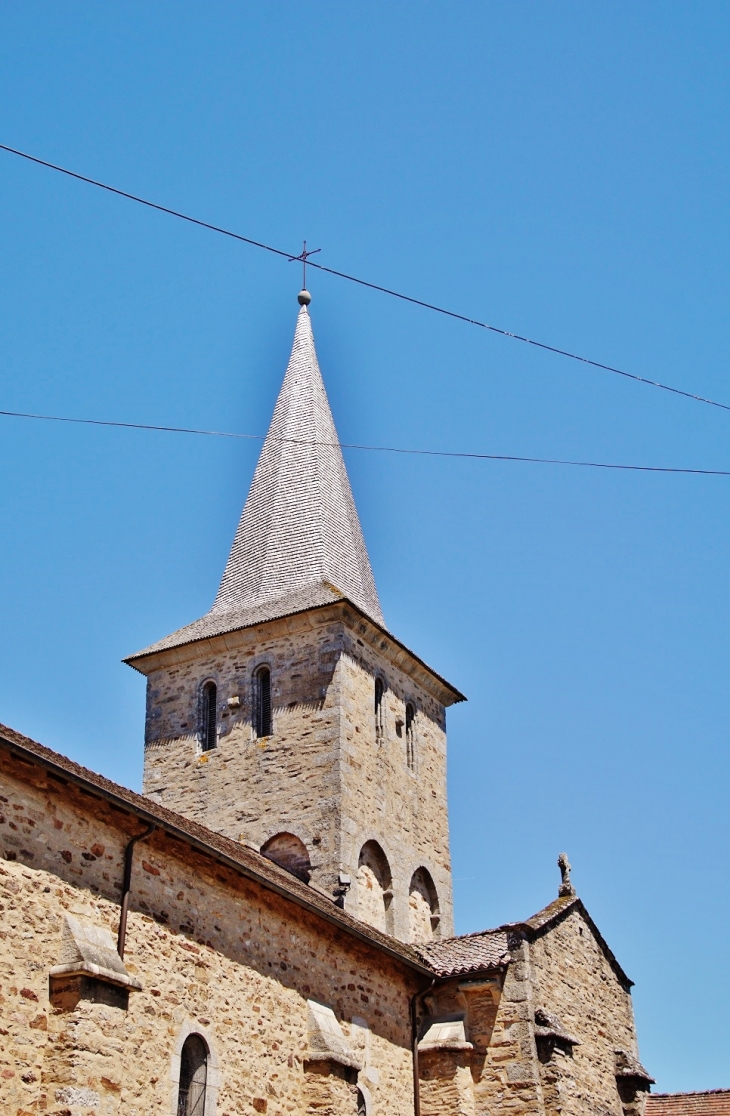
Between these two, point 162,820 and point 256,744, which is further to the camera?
point 256,744

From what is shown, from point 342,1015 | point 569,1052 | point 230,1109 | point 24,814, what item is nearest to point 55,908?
point 24,814

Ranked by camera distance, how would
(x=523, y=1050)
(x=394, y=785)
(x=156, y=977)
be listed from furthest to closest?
(x=394, y=785), (x=523, y=1050), (x=156, y=977)

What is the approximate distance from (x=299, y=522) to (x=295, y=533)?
0.30 meters

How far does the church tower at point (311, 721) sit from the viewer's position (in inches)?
874

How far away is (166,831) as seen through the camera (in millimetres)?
13250

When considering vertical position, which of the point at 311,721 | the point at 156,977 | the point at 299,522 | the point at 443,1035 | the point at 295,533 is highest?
the point at 299,522

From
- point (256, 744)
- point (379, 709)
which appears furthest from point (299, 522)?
point (256, 744)

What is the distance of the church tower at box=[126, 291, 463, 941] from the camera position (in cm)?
2219

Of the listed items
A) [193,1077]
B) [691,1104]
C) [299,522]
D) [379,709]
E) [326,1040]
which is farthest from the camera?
[299,522]

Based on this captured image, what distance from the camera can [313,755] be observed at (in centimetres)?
2253

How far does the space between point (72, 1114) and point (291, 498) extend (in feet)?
57.0

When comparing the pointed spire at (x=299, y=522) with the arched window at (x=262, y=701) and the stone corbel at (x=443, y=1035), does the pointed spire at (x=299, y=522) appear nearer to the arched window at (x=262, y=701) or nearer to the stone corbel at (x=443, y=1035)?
the arched window at (x=262, y=701)

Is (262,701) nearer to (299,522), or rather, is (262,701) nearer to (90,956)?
(299,522)

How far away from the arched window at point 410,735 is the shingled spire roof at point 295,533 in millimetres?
2053
